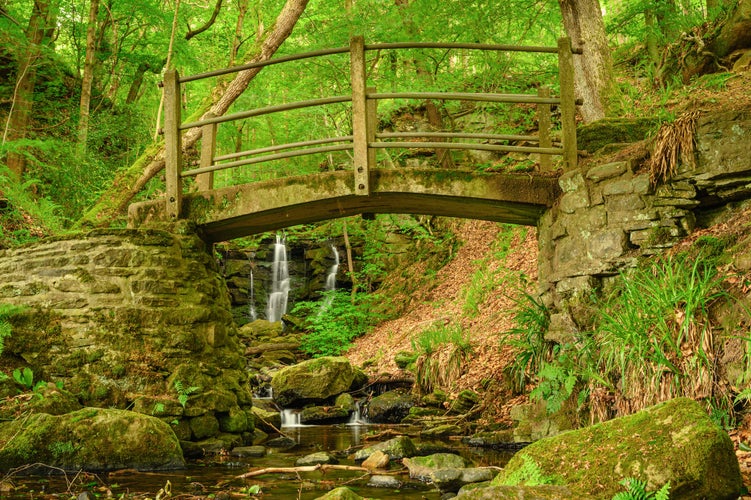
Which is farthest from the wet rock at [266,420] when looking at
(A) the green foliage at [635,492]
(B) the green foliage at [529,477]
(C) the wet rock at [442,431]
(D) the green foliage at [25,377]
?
(A) the green foliage at [635,492]

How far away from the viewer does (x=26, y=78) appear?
12516mm

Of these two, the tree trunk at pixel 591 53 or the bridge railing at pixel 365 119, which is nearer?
the bridge railing at pixel 365 119

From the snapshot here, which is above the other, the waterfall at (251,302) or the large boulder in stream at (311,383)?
the waterfall at (251,302)

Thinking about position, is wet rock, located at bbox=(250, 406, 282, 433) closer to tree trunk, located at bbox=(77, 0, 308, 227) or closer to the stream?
the stream

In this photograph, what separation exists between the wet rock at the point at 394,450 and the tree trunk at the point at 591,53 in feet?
20.9

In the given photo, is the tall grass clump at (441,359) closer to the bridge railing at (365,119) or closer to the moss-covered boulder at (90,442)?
the bridge railing at (365,119)

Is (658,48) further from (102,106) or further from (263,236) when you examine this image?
(102,106)

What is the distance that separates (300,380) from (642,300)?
634 cm

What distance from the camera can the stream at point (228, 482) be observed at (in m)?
4.75

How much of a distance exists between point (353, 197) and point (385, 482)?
320cm

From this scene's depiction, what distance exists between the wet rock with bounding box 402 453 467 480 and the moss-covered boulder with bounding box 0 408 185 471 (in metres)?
2.19

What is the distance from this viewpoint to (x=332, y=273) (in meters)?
16.9

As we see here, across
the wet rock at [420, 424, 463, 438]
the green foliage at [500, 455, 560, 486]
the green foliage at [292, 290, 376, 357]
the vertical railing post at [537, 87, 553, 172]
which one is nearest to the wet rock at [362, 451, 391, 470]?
the wet rock at [420, 424, 463, 438]

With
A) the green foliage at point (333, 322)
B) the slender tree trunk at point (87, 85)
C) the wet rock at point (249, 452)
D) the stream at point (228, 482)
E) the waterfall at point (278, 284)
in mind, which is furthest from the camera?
the waterfall at point (278, 284)
